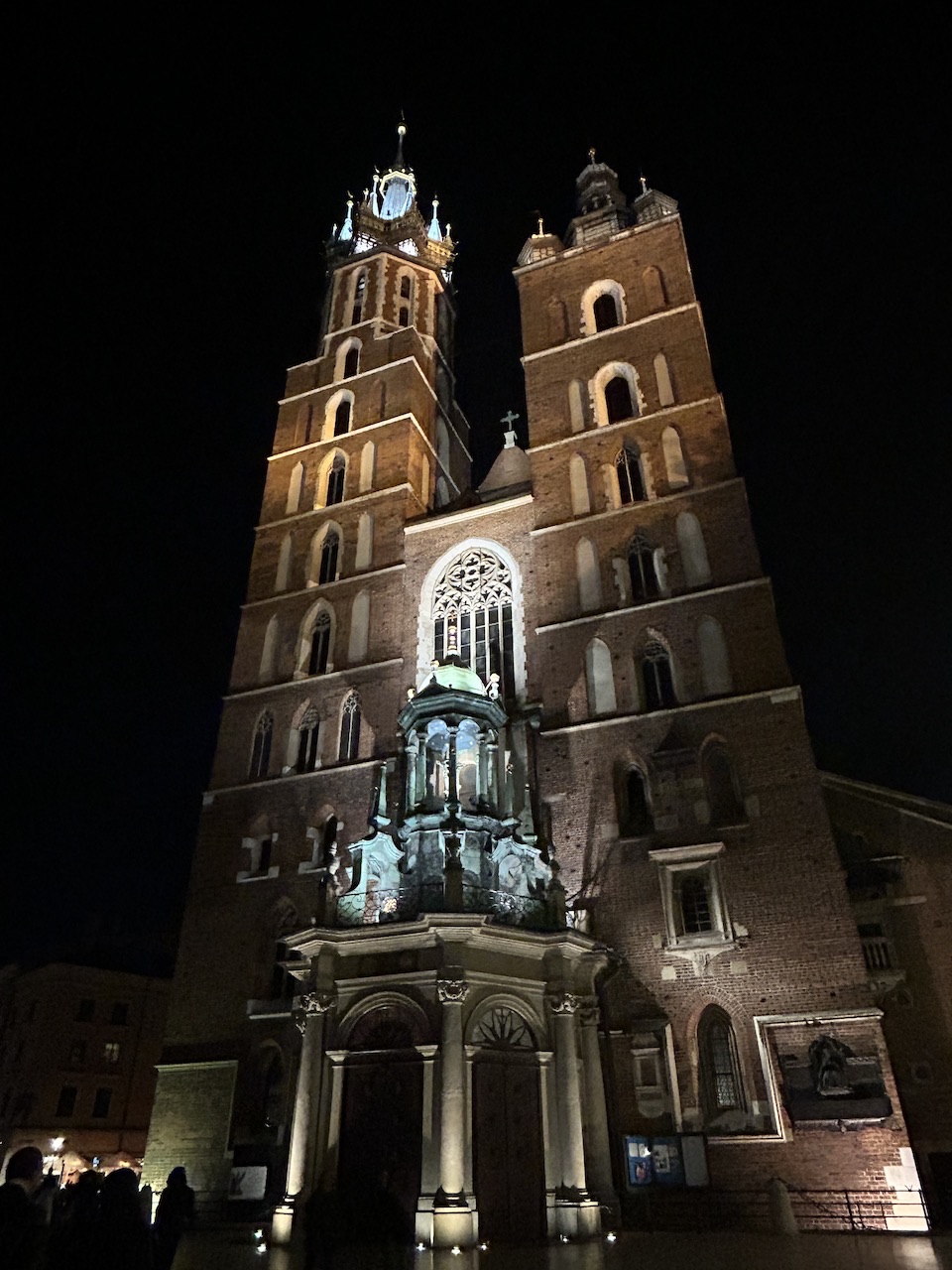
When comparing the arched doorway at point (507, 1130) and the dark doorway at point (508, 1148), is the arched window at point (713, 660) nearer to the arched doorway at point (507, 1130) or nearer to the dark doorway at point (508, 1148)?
the arched doorway at point (507, 1130)

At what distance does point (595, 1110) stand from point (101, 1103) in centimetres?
3155

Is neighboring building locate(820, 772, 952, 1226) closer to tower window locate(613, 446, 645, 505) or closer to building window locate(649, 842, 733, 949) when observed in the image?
building window locate(649, 842, 733, 949)

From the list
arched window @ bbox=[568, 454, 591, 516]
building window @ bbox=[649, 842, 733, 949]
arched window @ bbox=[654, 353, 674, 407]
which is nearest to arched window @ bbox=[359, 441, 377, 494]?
arched window @ bbox=[568, 454, 591, 516]

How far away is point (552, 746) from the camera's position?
2061 cm

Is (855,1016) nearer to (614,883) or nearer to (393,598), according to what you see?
(614,883)

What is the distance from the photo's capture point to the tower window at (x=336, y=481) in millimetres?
29047

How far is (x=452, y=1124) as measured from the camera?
43.5 ft

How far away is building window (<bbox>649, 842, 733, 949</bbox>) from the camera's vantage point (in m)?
17.0

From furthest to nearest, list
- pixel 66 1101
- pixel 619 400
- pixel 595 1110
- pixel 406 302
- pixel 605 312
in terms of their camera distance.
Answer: pixel 66 1101, pixel 406 302, pixel 605 312, pixel 619 400, pixel 595 1110

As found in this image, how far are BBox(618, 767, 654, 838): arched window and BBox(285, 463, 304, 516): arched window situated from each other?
1498 cm

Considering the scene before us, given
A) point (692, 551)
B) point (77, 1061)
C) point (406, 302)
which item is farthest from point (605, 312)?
point (77, 1061)

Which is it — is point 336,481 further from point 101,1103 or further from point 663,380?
point 101,1103

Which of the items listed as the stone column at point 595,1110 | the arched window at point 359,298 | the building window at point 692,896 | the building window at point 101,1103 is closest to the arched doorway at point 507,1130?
the stone column at point 595,1110

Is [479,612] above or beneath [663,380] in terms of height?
beneath
